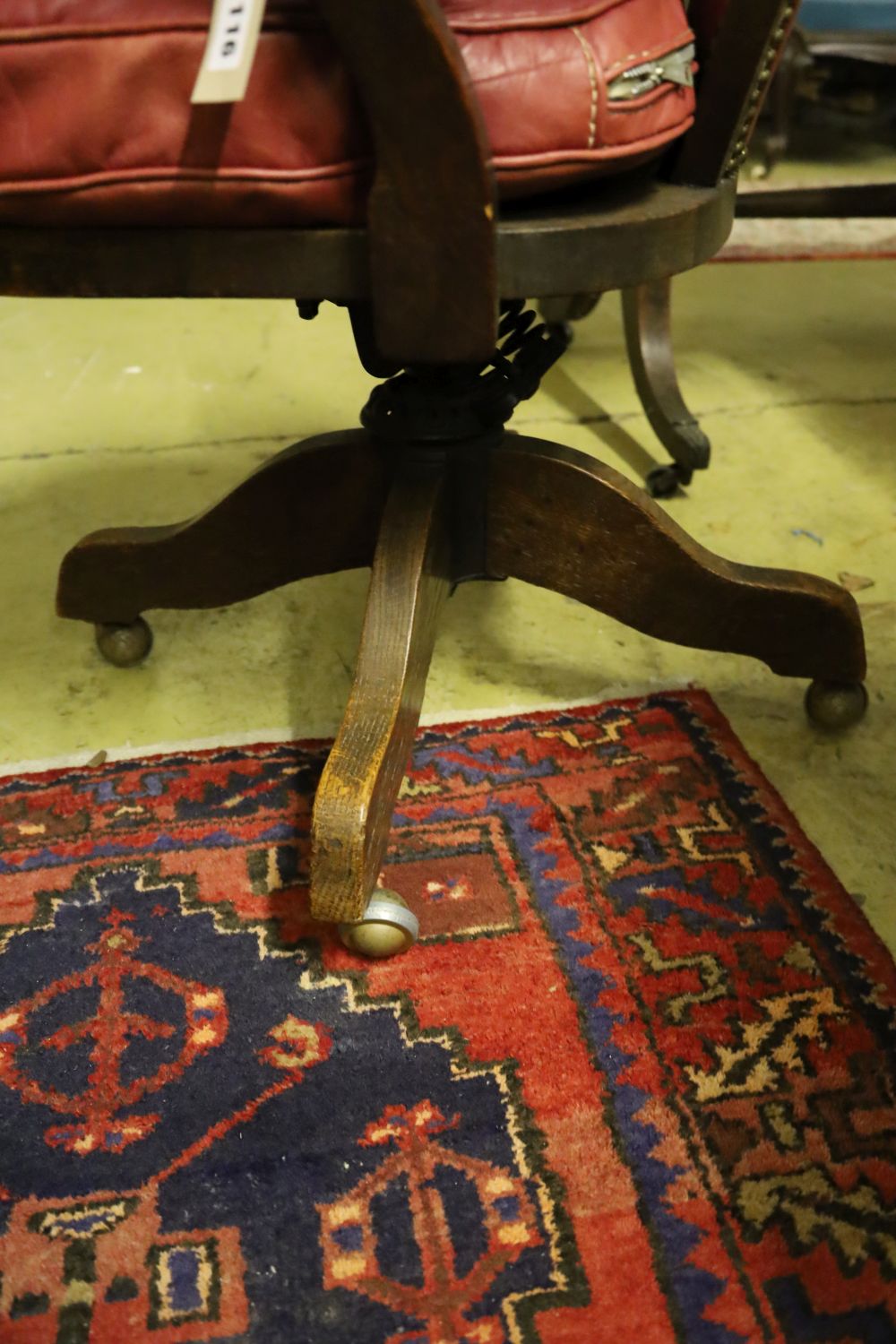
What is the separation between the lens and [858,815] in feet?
2.86

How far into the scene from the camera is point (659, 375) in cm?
142

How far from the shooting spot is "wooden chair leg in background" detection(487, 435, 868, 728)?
87cm

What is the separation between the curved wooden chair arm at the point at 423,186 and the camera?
0.57 metres

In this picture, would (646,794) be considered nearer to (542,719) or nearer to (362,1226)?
(542,719)

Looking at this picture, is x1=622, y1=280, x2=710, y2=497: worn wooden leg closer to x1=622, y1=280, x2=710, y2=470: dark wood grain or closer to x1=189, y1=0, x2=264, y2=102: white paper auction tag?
x1=622, y1=280, x2=710, y2=470: dark wood grain

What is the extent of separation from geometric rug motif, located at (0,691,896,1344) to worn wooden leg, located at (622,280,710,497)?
0.55 metres

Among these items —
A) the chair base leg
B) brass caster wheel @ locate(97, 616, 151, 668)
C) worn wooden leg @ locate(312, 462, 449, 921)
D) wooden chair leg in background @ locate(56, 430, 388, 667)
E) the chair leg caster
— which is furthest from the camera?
the chair leg caster

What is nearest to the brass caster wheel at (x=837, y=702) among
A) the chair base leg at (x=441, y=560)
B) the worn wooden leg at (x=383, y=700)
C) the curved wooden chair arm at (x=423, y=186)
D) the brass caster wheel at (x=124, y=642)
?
the chair base leg at (x=441, y=560)

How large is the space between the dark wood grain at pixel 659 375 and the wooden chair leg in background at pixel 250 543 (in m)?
0.57

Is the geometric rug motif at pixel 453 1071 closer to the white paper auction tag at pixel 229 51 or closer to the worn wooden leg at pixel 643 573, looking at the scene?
the worn wooden leg at pixel 643 573

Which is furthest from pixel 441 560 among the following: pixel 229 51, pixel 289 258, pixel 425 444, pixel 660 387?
pixel 660 387

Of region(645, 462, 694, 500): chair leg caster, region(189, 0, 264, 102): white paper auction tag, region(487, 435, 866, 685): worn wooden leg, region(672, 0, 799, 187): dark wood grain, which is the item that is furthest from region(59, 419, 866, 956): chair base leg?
region(645, 462, 694, 500): chair leg caster

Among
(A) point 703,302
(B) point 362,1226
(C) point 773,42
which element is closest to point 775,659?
(C) point 773,42

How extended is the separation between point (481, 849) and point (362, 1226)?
29 cm
